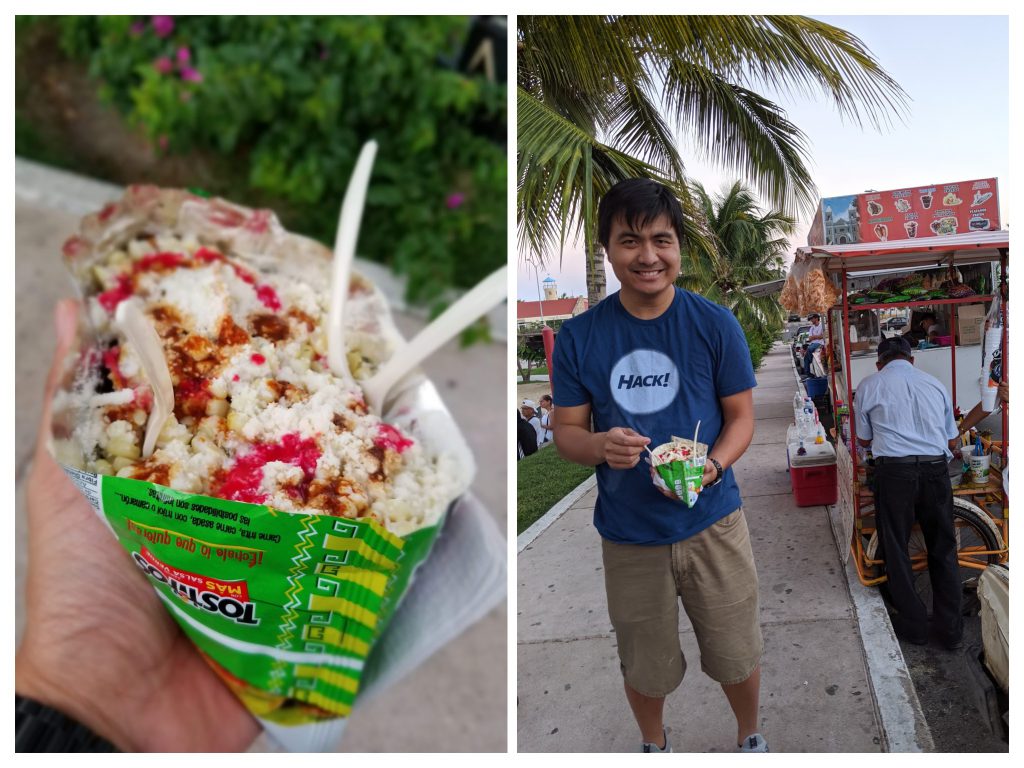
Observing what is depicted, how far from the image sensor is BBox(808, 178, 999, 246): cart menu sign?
184 centimetres

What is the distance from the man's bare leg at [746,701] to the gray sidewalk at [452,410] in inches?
37.3

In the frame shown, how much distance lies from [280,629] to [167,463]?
0.39 metres

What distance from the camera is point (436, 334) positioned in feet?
4.71

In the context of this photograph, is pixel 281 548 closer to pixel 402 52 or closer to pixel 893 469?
pixel 893 469

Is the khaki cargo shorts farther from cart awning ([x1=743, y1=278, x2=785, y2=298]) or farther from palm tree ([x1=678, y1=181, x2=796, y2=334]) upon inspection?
cart awning ([x1=743, y1=278, x2=785, y2=298])

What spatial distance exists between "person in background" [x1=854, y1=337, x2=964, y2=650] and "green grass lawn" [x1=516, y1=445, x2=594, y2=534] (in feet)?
4.11

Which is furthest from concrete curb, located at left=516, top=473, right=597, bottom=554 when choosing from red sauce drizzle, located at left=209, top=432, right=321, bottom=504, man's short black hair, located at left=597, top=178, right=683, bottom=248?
red sauce drizzle, located at left=209, top=432, right=321, bottom=504

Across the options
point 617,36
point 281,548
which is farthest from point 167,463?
point 617,36

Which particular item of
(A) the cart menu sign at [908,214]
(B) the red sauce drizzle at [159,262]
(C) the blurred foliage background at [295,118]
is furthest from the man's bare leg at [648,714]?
(C) the blurred foliage background at [295,118]

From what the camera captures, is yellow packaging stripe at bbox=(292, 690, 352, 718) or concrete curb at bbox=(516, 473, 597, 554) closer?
yellow packaging stripe at bbox=(292, 690, 352, 718)

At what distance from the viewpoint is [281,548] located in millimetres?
1254

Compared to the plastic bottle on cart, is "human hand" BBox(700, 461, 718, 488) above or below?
above

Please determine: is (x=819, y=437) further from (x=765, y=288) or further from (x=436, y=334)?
(x=436, y=334)

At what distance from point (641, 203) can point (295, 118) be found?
192 cm
